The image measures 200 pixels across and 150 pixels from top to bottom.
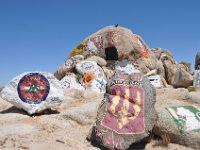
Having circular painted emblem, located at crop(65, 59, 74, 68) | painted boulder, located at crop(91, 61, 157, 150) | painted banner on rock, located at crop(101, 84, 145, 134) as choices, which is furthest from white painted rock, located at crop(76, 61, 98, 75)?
painted banner on rock, located at crop(101, 84, 145, 134)

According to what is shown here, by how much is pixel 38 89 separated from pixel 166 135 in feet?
15.9

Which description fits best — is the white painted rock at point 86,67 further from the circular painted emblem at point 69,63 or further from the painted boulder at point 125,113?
the painted boulder at point 125,113

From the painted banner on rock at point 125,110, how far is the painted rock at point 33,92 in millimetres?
2718

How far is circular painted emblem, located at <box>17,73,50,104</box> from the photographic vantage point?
11.5 meters

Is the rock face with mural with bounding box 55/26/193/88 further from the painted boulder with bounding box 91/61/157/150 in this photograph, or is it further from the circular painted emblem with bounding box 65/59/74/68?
the painted boulder with bounding box 91/61/157/150

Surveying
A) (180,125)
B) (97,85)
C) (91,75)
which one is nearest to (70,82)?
(91,75)

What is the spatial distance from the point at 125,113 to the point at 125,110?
0.10 m

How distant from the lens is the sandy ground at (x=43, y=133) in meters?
8.45

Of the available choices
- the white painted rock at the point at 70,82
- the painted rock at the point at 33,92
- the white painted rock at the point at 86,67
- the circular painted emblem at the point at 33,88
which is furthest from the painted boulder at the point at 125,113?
the white painted rock at the point at 86,67

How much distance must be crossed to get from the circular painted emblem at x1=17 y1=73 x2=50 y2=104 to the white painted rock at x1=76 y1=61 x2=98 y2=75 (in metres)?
10.0

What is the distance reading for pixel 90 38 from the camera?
26016 millimetres

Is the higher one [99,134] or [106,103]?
[106,103]

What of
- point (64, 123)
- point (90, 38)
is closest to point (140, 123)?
point (64, 123)

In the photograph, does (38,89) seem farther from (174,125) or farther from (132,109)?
(174,125)
